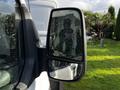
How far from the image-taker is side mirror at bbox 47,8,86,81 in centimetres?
152

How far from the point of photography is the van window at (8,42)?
149cm

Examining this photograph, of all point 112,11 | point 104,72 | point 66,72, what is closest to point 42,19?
point 66,72

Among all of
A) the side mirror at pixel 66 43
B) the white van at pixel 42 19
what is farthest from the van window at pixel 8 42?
the white van at pixel 42 19

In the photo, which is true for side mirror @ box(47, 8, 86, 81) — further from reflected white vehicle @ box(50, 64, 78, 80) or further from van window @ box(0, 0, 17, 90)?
van window @ box(0, 0, 17, 90)

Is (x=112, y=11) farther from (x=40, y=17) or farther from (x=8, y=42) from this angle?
(x=8, y=42)

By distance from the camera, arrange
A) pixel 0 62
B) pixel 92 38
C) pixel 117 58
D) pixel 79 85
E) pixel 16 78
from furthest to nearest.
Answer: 1. pixel 92 38
2. pixel 117 58
3. pixel 79 85
4. pixel 16 78
5. pixel 0 62

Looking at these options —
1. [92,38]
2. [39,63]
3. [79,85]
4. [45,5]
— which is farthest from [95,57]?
[39,63]

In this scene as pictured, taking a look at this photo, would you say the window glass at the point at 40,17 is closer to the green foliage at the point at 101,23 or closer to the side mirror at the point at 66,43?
the side mirror at the point at 66,43

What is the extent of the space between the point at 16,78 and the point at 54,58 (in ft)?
0.73

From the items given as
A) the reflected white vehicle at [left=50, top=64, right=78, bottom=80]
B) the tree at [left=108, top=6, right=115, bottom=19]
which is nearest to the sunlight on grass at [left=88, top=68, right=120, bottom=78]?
the reflected white vehicle at [left=50, top=64, right=78, bottom=80]

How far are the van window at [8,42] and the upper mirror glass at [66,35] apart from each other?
0.20 meters

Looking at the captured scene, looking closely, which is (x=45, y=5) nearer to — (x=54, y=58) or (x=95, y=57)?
(x=54, y=58)

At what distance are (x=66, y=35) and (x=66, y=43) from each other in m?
0.04

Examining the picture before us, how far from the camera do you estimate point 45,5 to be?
2.55 m
